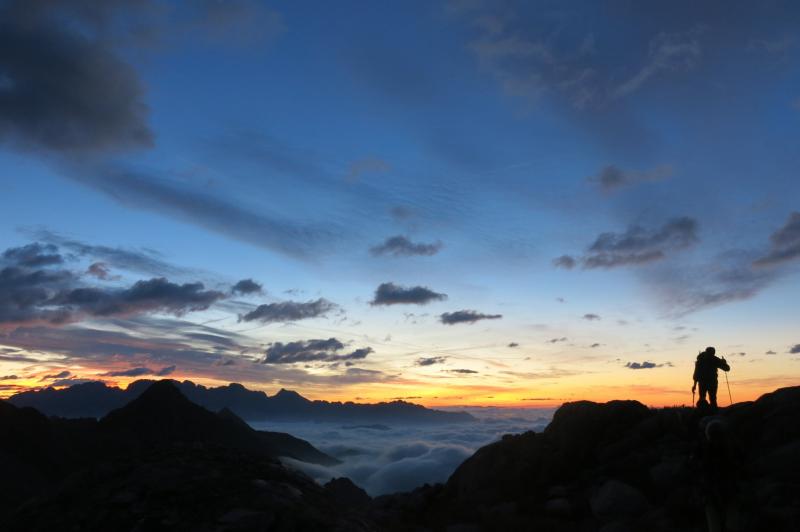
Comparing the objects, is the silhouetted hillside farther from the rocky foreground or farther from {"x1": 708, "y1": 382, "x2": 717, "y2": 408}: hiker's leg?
{"x1": 708, "y1": 382, "x2": 717, "y2": 408}: hiker's leg

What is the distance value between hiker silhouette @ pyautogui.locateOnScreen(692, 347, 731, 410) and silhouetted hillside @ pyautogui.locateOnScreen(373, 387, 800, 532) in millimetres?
1042

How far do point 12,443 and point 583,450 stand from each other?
150766mm

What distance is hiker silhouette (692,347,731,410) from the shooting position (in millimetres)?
20859

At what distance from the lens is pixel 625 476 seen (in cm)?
1812

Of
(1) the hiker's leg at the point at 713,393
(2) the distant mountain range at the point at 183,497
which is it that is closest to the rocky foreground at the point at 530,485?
(2) the distant mountain range at the point at 183,497

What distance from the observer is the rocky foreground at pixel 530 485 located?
1010cm

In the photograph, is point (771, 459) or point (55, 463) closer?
point (771, 459)

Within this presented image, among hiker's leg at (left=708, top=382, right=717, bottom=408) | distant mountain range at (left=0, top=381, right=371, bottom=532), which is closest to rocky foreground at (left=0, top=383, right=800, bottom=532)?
distant mountain range at (left=0, top=381, right=371, bottom=532)

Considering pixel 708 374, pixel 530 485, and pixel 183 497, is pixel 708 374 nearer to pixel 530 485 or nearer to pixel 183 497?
pixel 530 485

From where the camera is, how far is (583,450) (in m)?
20.6

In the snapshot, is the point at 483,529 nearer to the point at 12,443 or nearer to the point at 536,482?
the point at 536,482

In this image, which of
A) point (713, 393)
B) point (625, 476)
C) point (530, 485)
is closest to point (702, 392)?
point (713, 393)

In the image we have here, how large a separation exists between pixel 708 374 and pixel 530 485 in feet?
28.7

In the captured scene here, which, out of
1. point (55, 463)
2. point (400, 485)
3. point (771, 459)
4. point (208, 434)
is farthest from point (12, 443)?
point (771, 459)
